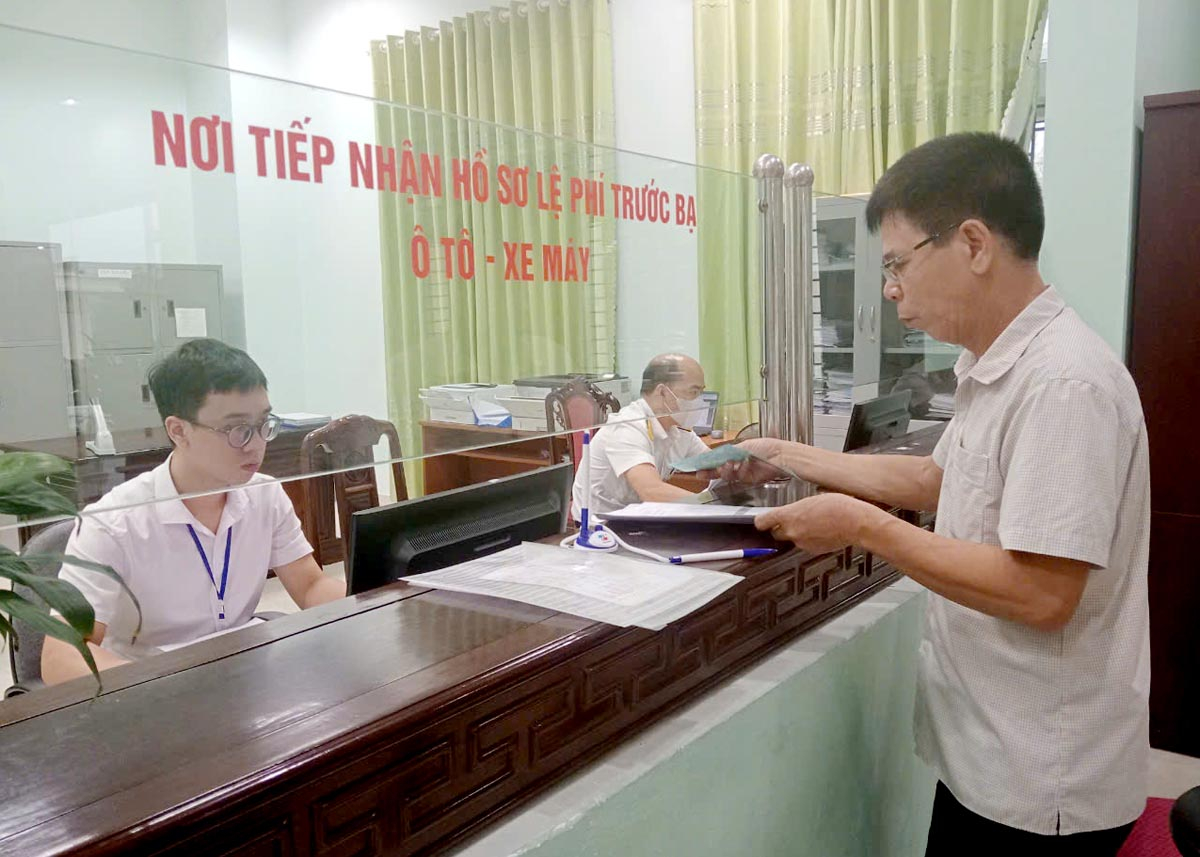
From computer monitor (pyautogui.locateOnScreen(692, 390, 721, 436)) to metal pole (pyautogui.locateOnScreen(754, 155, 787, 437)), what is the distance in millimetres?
161

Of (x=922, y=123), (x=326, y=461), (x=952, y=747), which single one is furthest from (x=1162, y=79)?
(x=326, y=461)

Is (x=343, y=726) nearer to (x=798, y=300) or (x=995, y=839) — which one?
(x=995, y=839)

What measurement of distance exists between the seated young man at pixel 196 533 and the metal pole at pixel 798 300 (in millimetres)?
916

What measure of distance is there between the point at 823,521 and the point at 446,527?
1.67 ft

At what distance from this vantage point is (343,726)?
2.26 ft

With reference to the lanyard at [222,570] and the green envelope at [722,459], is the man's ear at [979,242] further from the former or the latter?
the lanyard at [222,570]

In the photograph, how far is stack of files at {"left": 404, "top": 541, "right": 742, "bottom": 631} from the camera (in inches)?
37.5

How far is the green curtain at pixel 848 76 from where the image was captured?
304cm

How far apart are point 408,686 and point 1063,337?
0.75 meters

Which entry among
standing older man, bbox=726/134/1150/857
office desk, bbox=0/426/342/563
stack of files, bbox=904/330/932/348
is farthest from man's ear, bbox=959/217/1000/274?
stack of files, bbox=904/330/932/348

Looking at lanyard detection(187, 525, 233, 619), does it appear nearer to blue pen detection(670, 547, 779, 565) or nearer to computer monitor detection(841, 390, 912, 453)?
blue pen detection(670, 547, 779, 565)

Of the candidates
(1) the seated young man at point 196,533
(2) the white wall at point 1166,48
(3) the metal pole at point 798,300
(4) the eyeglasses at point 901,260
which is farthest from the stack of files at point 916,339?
(1) the seated young man at point 196,533

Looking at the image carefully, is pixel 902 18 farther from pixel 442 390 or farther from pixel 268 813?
pixel 268 813

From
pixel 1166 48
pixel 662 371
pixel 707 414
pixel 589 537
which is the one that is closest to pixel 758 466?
pixel 662 371
